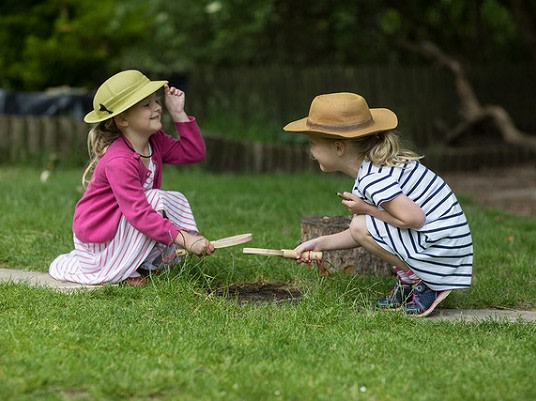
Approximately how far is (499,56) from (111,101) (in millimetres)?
11681

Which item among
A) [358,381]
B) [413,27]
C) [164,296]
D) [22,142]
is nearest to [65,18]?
[22,142]

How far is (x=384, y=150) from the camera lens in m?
4.29

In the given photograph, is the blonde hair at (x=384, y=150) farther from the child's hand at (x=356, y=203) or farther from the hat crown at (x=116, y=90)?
the hat crown at (x=116, y=90)

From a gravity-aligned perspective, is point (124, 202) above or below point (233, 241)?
above

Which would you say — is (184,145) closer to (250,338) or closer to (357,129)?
(357,129)

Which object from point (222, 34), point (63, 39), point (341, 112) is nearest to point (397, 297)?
point (341, 112)

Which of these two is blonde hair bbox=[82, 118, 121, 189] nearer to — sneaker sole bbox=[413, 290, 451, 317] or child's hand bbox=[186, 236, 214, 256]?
child's hand bbox=[186, 236, 214, 256]

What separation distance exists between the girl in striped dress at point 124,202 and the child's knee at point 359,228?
82 centimetres

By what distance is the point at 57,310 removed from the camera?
4.16 meters

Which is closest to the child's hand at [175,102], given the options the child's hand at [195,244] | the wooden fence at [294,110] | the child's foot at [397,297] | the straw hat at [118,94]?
the straw hat at [118,94]

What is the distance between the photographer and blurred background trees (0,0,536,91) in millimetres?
12047

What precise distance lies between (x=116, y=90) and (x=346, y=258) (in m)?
1.60

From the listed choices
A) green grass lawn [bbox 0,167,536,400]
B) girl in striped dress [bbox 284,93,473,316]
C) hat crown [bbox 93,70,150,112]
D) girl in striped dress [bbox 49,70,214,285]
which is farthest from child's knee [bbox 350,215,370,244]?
hat crown [bbox 93,70,150,112]

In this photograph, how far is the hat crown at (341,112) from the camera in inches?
169
